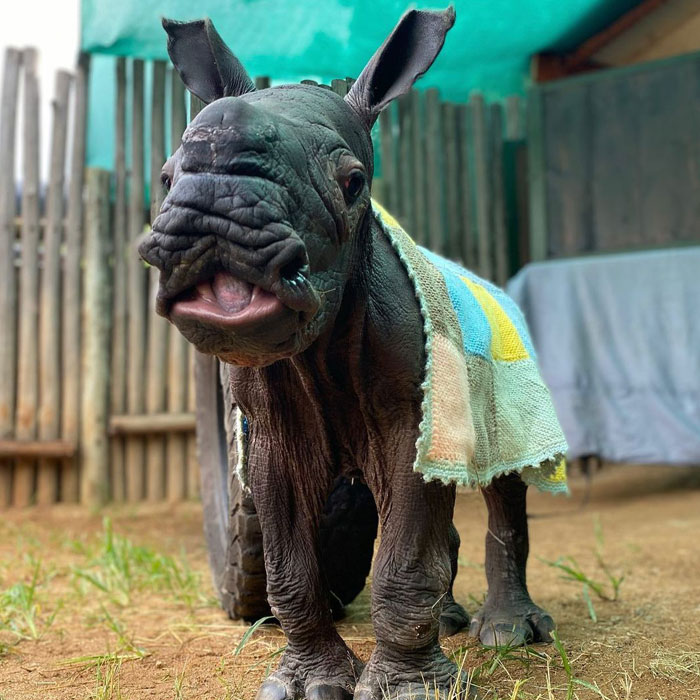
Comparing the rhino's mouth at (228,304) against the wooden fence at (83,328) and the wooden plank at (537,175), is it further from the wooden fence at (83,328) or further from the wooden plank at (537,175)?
the wooden plank at (537,175)

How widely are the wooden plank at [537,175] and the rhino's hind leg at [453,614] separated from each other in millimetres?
3876

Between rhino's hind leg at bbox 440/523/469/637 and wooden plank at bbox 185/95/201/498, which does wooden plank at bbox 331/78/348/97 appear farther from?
wooden plank at bbox 185/95/201/498

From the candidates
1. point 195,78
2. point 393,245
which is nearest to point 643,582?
point 393,245

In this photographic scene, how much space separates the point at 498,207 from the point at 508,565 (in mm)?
4437

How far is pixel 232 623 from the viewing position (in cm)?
325

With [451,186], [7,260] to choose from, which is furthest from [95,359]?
[451,186]

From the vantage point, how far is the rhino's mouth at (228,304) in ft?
5.79

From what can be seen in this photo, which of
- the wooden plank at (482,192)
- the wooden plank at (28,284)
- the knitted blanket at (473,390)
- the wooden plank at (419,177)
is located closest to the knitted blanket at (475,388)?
the knitted blanket at (473,390)

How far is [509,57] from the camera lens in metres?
6.34

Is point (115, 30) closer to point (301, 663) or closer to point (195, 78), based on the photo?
point (195, 78)

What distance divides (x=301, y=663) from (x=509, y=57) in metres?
4.95

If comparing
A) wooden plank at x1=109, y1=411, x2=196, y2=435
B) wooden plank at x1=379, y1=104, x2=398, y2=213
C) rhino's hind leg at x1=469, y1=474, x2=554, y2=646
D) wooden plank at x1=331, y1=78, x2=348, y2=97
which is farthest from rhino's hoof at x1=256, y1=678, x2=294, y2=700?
wooden plank at x1=379, y1=104, x2=398, y2=213

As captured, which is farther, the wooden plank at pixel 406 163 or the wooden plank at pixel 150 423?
the wooden plank at pixel 406 163

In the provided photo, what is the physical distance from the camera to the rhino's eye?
203cm
